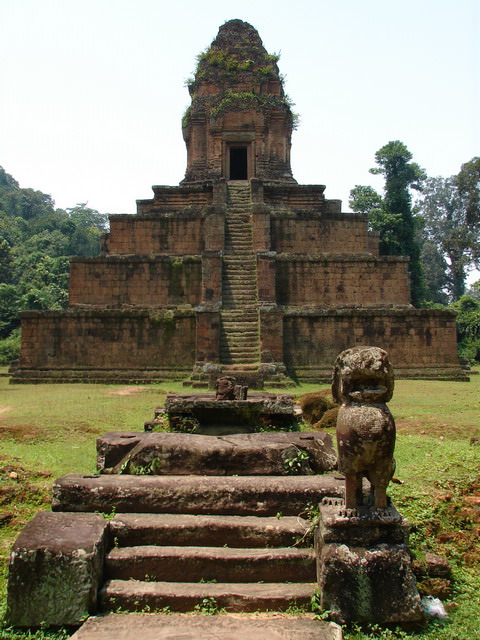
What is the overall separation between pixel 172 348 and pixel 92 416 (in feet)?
21.2

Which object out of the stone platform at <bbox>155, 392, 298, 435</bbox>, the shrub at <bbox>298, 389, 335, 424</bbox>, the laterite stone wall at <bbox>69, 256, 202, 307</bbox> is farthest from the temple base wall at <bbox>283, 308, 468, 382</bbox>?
the stone platform at <bbox>155, 392, 298, 435</bbox>

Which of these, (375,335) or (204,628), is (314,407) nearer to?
(204,628)

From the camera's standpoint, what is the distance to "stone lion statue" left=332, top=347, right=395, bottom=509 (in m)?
3.23

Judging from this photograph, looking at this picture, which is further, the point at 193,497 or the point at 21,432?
the point at 21,432

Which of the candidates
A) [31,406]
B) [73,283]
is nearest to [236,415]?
[31,406]

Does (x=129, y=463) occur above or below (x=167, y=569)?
above

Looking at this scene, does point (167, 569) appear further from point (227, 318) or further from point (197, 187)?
point (197, 187)

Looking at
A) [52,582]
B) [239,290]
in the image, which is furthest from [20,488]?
[239,290]

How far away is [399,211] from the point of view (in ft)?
116

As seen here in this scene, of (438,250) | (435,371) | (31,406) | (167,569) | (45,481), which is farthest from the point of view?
(438,250)

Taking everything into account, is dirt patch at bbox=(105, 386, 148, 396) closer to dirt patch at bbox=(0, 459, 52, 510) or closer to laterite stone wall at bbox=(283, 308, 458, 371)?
laterite stone wall at bbox=(283, 308, 458, 371)

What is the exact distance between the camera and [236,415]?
542 cm

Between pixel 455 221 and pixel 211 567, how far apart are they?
67269 millimetres

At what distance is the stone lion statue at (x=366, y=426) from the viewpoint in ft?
10.6
